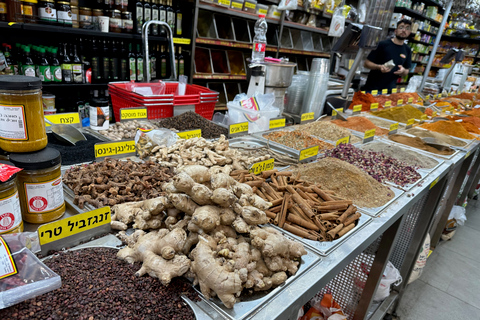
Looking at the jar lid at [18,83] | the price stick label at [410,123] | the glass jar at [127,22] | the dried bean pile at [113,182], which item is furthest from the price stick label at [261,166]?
the glass jar at [127,22]

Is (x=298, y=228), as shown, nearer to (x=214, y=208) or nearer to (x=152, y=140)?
(x=214, y=208)

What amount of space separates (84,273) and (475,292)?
302 cm

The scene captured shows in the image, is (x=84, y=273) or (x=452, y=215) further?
(x=452, y=215)

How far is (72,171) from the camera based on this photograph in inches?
49.6

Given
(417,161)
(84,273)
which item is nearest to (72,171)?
(84,273)

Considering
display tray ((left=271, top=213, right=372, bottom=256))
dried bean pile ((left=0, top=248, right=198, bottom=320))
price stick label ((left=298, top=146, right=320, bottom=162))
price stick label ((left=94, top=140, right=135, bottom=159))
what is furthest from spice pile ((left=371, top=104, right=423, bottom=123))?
dried bean pile ((left=0, top=248, right=198, bottom=320))

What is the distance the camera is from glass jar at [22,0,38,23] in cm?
257

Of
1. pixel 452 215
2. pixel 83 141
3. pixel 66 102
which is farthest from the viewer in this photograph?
pixel 66 102

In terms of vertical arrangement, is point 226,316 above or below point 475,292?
above

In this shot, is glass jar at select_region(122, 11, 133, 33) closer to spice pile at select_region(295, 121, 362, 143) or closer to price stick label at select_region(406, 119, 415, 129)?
spice pile at select_region(295, 121, 362, 143)

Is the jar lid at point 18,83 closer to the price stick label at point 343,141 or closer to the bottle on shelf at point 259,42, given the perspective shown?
the price stick label at point 343,141

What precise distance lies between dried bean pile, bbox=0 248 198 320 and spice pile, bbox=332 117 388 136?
7.21 ft

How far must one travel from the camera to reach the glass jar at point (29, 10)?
257cm

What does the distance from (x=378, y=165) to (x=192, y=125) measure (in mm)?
1192
